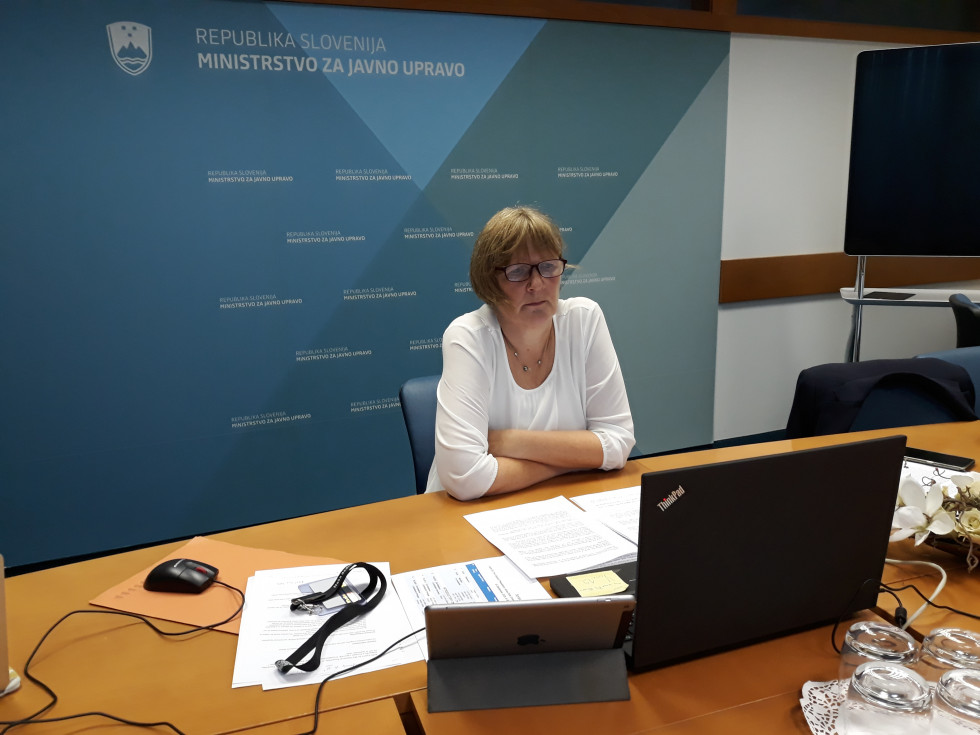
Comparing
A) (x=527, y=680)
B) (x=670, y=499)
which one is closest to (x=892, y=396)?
(x=670, y=499)

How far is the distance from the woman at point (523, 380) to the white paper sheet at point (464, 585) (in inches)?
13.2

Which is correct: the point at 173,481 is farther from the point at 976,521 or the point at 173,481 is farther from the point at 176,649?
the point at 976,521

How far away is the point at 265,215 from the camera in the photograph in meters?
3.07

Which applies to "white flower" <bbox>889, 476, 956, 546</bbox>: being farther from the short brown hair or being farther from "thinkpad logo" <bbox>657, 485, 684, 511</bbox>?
the short brown hair

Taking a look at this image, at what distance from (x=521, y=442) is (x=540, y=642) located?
78 cm

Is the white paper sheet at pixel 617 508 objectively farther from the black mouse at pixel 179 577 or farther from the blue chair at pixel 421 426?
the black mouse at pixel 179 577

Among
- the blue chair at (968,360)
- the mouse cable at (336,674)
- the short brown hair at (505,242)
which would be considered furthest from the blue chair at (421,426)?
the blue chair at (968,360)

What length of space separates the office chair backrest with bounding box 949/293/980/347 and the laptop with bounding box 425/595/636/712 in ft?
9.11

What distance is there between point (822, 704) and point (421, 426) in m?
1.28

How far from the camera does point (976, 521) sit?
1.36 m

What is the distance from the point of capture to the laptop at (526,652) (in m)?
1.01

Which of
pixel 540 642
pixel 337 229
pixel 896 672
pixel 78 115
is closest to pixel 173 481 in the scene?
pixel 337 229

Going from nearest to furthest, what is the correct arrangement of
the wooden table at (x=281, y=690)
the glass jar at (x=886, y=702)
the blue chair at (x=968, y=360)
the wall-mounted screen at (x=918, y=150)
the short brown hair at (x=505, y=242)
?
the glass jar at (x=886, y=702) → the wooden table at (x=281, y=690) → the short brown hair at (x=505, y=242) → the blue chair at (x=968, y=360) → the wall-mounted screen at (x=918, y=150)

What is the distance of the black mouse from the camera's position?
4.37 feet
